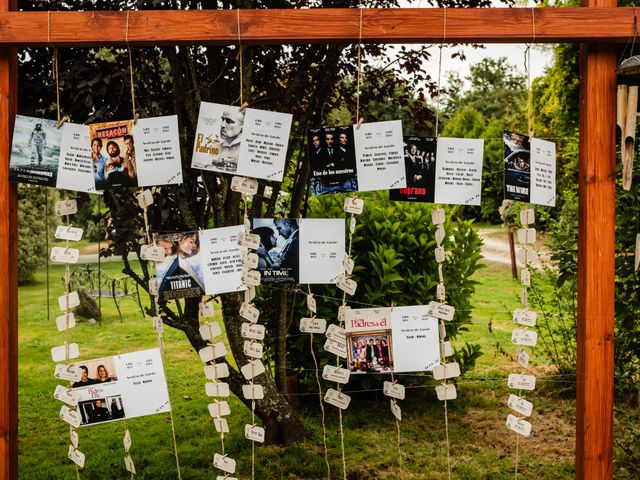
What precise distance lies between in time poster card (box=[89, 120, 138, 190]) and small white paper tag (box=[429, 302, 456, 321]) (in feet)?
4.37

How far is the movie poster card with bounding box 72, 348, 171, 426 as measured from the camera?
2.77 m

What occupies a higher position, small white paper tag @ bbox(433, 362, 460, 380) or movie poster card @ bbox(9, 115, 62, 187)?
movie poster card @ bbox(9, 115, 62, 187)

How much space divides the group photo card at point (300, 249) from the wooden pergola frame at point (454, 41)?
30.9 inches

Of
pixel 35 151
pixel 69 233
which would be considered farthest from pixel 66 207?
pixel 35 151

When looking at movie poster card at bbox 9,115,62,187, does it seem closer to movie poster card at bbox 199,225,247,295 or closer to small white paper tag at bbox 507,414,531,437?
movie poster card at bbox 199,225,247,295

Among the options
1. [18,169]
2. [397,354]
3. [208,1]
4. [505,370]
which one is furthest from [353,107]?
[505,370]

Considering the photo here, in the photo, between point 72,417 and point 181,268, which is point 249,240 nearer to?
point 181,268

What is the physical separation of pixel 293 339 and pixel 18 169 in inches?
89.6

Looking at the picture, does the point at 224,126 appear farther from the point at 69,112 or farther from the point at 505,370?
the point at 505,370

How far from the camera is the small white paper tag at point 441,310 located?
287 centimetres

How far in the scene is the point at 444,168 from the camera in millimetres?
2799

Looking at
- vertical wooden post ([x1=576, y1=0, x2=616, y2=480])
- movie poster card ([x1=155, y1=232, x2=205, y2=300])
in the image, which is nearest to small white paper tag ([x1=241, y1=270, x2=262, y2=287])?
movie poster card ([x1=155, y1=232, x2=205, y2=300])

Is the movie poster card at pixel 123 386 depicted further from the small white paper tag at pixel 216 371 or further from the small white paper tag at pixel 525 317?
the small white paper tag at pixel 525 317

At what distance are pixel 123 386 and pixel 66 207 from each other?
0.75 m
